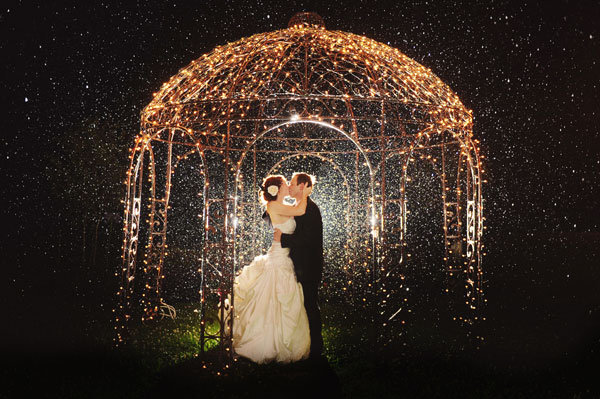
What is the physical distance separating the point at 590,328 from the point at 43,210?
14.8m

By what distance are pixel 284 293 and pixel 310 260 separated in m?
0.52

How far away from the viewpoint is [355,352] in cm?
736

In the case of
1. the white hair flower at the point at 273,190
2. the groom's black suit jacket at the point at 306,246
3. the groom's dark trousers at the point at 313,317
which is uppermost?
the white hair flower at the point at 273,190

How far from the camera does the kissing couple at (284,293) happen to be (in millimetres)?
6770

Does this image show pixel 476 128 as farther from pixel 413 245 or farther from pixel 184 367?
pixel 184 367

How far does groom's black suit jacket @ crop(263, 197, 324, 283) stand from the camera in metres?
6.97

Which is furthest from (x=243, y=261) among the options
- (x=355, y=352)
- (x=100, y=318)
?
(x=355, y=352)

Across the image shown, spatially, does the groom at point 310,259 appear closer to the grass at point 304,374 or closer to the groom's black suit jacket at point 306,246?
the groom's black suit jacket at point 306,246

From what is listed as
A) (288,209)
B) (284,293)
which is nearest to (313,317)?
(284,293)

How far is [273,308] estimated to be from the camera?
682 cm

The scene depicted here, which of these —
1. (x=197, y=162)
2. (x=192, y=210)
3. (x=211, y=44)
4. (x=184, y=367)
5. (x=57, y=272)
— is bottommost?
(x=184, y=367)

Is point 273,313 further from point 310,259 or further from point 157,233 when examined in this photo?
point 157,233

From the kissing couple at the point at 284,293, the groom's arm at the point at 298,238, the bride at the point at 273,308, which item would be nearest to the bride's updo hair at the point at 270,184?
the kissing couple at the point at 284,293

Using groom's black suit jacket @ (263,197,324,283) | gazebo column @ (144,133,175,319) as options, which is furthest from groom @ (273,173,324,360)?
gazebo column @ (144,133,175,319)
